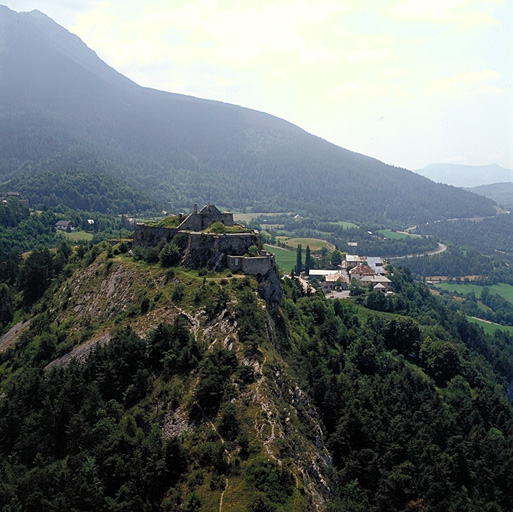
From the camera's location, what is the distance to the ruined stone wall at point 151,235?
72.9 meters

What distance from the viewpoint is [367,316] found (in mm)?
102312

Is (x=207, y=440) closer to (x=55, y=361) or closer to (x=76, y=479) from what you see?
(x=76, y=479)

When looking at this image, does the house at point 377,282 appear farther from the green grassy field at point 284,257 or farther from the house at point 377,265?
the green grassy field at point 284,257

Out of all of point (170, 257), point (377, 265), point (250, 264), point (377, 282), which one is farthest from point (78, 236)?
point (250, 264)

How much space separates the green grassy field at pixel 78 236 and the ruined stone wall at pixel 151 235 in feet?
221

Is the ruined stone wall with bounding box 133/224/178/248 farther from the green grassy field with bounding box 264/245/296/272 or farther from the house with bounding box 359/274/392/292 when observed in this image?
the green grassy field with bounding box 264/245/296/272

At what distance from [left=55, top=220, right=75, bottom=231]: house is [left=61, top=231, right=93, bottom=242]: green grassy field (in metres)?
3.79

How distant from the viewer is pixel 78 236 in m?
149

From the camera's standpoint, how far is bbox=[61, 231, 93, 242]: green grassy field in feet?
468

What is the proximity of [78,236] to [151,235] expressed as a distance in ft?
268

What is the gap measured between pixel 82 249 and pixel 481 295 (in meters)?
153

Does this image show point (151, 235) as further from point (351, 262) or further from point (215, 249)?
point (351, 262)

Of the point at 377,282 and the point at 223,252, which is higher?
the point at 223,252

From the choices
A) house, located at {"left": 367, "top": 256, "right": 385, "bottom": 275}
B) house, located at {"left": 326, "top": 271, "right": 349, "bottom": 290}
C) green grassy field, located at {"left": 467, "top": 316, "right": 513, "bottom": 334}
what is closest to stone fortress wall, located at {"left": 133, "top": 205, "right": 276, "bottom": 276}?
house, located at {"left": 326, "top": 271, "right": 349, "bottom": 290}
